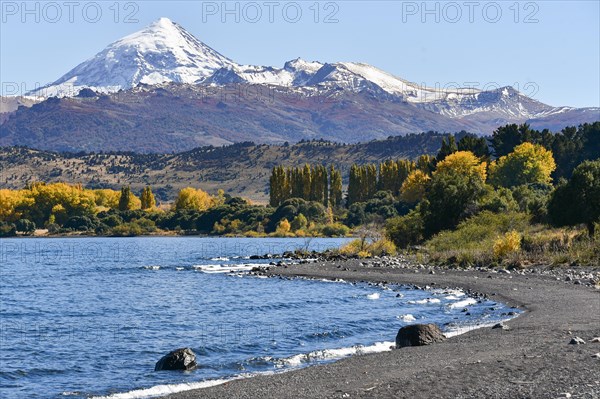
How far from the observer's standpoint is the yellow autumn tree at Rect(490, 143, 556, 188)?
107 metres

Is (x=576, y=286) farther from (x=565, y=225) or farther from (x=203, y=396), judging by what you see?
(x=203, y=396)

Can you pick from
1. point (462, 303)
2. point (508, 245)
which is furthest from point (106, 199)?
point (462, 303)

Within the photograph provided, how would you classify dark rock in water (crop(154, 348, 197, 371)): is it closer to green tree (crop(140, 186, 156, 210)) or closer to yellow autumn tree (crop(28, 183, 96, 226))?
yellow autumn tree (crop(28, 183, 96, 226))

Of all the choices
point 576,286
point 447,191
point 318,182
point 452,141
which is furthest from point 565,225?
point 318,182

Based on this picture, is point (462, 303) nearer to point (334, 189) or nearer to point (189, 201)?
point (334, 189)

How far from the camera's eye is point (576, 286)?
37625mm

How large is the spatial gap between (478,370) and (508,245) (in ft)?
117

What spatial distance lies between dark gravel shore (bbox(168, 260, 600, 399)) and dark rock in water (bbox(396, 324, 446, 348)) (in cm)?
48

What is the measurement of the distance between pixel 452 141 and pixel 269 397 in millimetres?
112535

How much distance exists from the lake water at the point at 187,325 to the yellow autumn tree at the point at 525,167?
60296 mm

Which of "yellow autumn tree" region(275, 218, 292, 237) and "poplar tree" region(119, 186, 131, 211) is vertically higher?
"poplar tree" region(119, 186, 131, 211)

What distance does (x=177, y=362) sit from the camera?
22844mm

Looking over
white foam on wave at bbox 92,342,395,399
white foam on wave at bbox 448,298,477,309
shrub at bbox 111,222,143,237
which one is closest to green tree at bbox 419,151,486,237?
white foam on wave at bbox 448,298,477,309

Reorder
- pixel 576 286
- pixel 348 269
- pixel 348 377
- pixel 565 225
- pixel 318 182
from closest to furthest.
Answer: pixel 348 377
pixel 576 286
pixel 565 225
pixel 348 269
pixel 318 182
